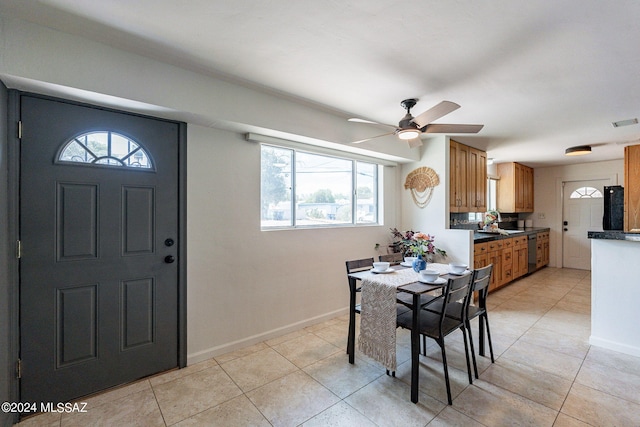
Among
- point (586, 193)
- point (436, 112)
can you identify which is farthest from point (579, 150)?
point (436, 112)

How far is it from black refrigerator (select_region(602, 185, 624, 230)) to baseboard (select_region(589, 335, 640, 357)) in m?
3.81

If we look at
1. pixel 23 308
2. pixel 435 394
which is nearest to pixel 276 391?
pixel 435 394

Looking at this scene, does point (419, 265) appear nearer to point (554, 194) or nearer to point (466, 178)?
point (466, 178)

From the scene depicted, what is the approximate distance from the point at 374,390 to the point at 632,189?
174 inches

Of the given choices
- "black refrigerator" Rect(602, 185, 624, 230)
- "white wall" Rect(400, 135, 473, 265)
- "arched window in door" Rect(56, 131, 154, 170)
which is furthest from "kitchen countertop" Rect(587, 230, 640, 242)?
"arched window in door" Rect(56, 131, 154, 170)

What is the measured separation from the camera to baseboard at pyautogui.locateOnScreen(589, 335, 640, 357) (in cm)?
263

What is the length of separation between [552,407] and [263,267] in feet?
8.32

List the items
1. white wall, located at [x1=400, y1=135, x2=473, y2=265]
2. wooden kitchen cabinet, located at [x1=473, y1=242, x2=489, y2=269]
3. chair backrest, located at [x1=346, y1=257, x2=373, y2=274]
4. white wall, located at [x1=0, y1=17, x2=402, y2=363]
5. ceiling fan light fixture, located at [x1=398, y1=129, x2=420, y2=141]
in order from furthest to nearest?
wooden kitchen cabinet, located at [x1=473, y1=242, x2=489, y2=269]
white wall, located at [x1=400, y1=135, x2=473, y2=265]
chair backrest, located at [x1=346, y1=257, x2=373, y2=274]
ceiling fan light fixture, located at [x1=398, y1=129, x2=420, y2=141]
white wall, located at [x1=0, y1=17, x2=402, y2=363]

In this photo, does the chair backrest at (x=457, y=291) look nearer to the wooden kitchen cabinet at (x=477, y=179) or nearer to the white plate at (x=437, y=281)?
the white plate at (x=437, y=281)

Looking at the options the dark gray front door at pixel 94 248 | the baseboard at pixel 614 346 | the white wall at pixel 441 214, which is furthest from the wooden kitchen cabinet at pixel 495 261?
the dark gray front door at pixel 94 248

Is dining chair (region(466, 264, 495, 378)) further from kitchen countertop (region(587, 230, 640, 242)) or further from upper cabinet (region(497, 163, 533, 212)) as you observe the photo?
upper cabinet (region(497, 163, 533, 212))

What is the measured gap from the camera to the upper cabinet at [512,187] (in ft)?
19.8

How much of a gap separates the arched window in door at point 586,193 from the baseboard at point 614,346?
15.8ft

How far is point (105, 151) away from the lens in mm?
2141
